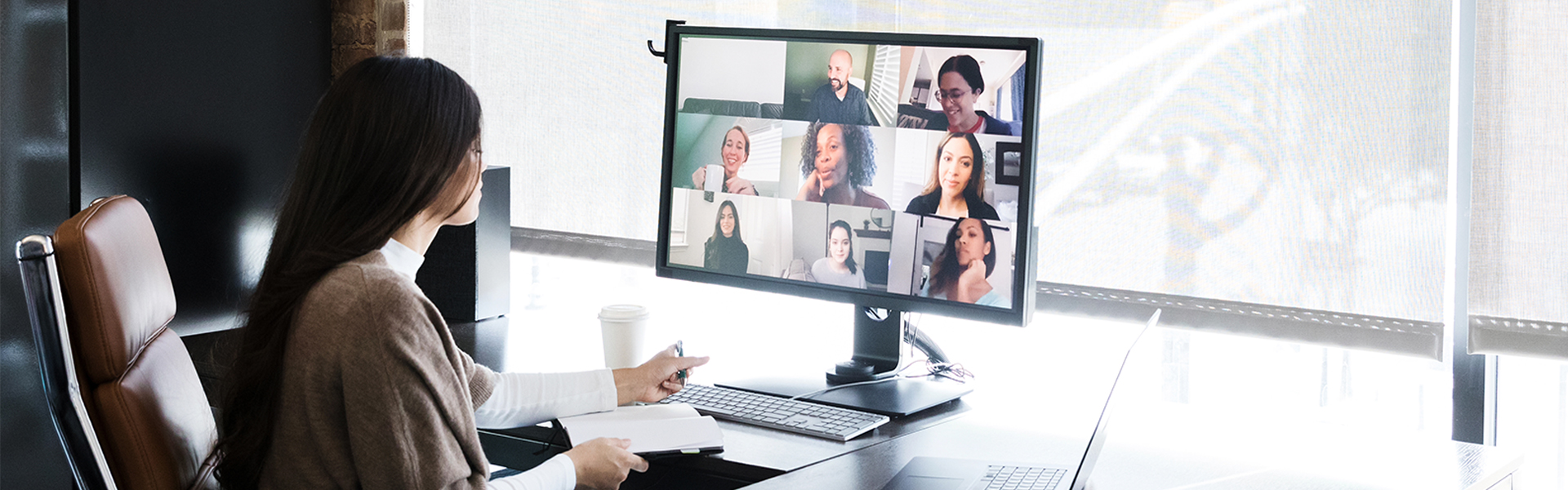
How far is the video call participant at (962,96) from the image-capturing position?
1.52m

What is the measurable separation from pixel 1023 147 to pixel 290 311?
886 mm

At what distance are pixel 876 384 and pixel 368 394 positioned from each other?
0.79 metres

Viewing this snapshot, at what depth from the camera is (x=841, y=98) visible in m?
1.62

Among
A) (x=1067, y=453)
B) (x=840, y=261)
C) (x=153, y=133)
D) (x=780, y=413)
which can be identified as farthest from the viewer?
(x=153, y=133)

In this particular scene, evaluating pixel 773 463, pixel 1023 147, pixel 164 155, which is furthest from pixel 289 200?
pixel 164 155

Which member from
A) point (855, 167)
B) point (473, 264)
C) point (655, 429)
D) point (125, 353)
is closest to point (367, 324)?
point (125, 353)

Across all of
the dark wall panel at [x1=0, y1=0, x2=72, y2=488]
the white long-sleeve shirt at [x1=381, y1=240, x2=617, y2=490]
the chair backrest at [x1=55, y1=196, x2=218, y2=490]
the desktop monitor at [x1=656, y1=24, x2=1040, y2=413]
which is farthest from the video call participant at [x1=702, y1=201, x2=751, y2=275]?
the dark wall panel at [x1=0, y1=0, x2=72, y2=488]

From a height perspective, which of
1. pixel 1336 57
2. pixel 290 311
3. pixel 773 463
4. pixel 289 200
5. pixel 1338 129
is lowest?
pixel 773 463

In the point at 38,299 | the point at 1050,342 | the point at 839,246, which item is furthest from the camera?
the point at 1050,342

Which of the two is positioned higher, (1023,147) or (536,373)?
(1023,147)

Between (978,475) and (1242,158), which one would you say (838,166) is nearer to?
(978,475)

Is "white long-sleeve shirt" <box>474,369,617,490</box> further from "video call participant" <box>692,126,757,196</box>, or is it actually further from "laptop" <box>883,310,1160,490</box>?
"laptop" <box>883,310,1160,490</box>

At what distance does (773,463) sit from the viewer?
134cm

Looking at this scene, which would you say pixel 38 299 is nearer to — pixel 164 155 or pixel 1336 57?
pixel 164 155
